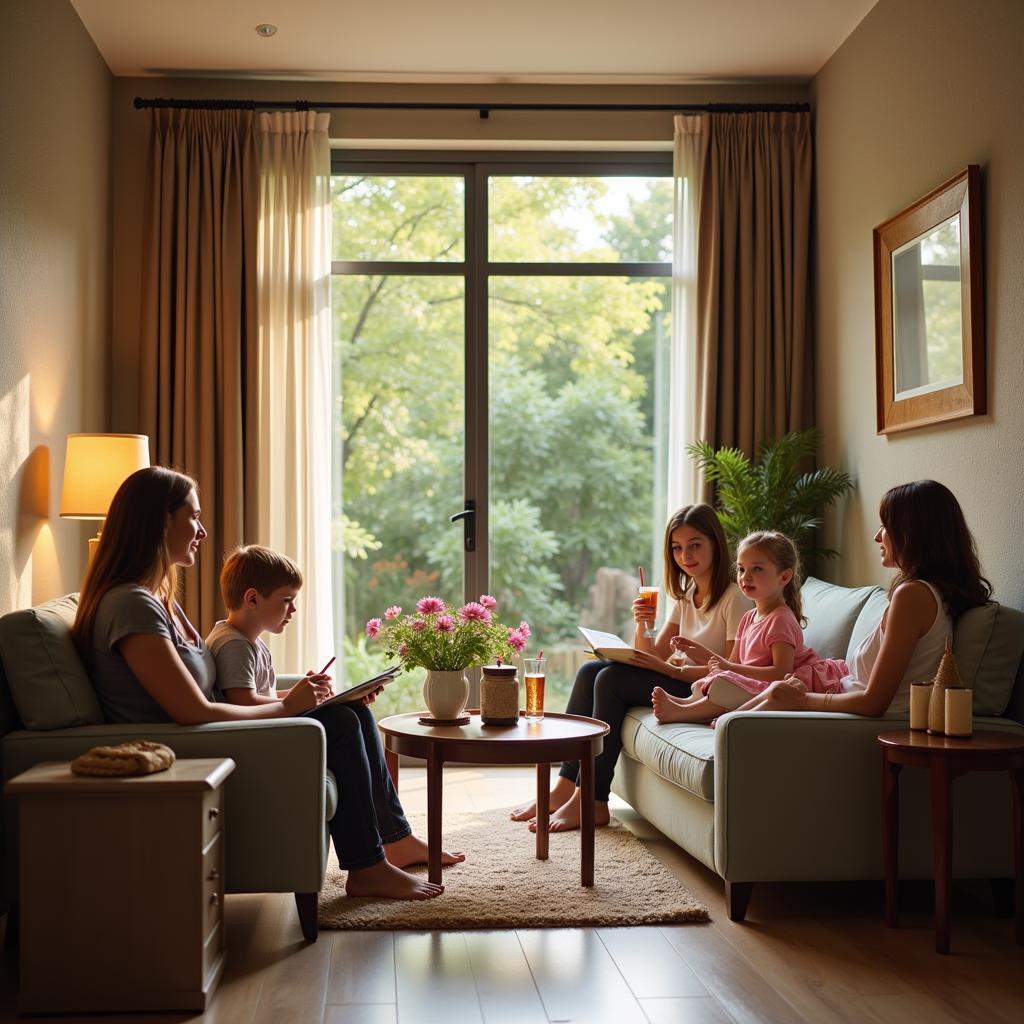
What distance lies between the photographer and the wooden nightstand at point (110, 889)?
2.40m

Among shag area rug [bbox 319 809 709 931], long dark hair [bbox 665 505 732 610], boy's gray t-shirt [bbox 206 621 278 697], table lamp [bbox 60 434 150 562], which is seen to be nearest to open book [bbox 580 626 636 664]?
long dark hair [bbox 665 505 732 610]

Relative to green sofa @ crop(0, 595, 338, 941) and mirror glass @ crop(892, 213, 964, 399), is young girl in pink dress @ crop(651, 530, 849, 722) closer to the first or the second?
mirror glass @ crop(892, 213, 964, 399)

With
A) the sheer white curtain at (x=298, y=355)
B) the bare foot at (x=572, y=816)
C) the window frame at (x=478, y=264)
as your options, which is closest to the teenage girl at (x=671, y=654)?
the bare foot at (x=572, y=816)

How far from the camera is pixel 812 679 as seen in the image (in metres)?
3.48

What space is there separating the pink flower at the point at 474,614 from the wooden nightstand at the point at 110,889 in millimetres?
1179

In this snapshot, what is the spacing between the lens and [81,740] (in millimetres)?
2748

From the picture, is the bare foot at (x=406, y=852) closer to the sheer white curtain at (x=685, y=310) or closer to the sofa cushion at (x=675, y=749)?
the sofa cushion at (x=675, y=749)

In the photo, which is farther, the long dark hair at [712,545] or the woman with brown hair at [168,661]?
the long dark hair at [712,545]

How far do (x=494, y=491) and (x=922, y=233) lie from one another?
2.18 meters

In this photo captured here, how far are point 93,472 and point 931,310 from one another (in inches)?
111

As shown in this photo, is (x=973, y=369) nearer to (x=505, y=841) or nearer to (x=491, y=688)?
(x=491, y=688)

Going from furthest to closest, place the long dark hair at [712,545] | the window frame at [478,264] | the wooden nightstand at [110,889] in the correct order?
the window frame at [478,264] → the long dark hair at [712,545] → the wooden nightstand at [110,889]

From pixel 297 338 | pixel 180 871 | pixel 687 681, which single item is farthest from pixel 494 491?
pixel 180 871

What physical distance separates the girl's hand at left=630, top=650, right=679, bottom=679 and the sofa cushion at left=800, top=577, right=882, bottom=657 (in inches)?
19.5
